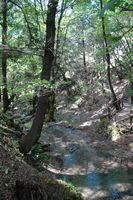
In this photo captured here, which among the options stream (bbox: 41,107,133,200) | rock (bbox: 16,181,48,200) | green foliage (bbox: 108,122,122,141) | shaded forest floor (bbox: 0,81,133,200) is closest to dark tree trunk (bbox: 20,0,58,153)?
shaded forest floor (bbox: 0,81,133,200)

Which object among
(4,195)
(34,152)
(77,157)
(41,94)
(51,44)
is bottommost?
(77,157)

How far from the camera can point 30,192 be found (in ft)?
19.7

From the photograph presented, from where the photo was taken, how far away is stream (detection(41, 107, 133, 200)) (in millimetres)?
9437

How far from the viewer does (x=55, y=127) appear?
61.8 feet

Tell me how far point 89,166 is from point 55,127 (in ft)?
22.8

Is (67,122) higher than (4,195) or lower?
lower

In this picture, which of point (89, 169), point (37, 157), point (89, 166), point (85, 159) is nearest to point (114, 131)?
point (85, 159)

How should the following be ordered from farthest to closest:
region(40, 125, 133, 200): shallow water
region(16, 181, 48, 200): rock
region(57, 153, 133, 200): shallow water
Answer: region(40, 125, 133, 200): shallow water < region(57, 153, 133, 200): shallow water < region(16, 181, 48, 200): rock

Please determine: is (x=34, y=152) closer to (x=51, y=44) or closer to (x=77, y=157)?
(x=77, y=157)

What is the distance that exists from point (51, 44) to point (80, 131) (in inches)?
375

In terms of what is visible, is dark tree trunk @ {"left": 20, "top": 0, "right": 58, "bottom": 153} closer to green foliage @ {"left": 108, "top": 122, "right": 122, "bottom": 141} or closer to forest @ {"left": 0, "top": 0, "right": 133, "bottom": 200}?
forest @ {"left": 0, "top": 0, "right": 133, "bottom": 200}

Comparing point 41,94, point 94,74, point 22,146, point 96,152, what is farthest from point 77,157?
point 94,74

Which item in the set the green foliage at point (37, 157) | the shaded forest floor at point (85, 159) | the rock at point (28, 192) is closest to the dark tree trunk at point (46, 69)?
the green foliage at point (37, 157)

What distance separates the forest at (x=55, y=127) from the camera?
628 cm
